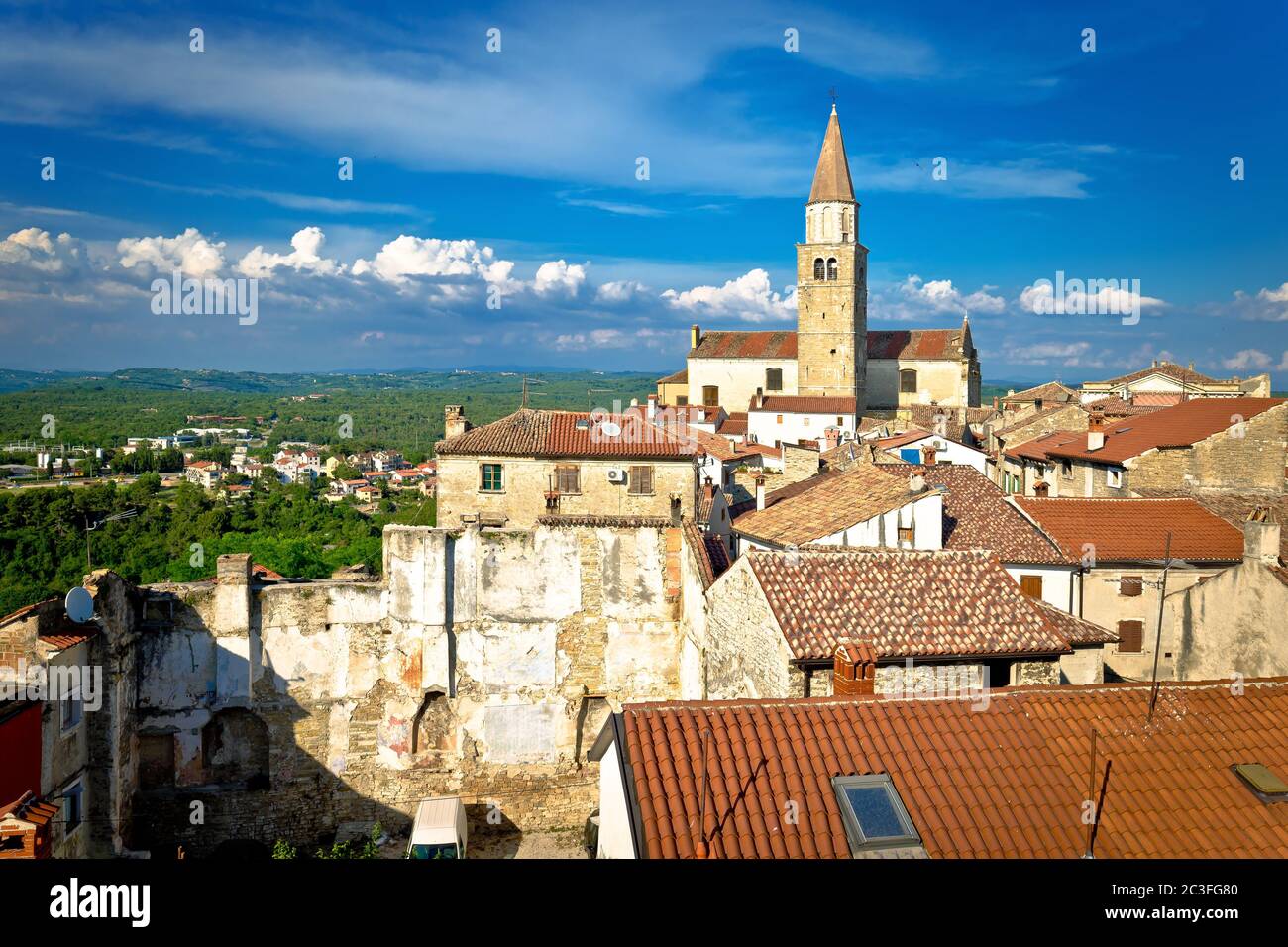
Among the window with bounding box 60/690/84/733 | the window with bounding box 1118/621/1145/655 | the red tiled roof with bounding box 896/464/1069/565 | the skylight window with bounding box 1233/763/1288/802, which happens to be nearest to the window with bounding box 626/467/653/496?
the red tiled roof with bounding box 896/464/1069/565

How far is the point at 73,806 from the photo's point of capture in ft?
50.8

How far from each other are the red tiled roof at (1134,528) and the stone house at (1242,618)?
3.80 metres

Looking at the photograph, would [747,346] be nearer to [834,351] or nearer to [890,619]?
[834,351]

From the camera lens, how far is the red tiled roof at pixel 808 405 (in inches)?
2707

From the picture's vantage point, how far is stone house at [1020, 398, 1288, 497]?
28.1m

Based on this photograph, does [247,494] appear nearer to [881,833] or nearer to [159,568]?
[159,568]

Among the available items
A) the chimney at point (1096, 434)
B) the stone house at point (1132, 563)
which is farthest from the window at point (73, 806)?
the chimney at point (1096, 434)

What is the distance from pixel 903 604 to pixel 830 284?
70474 millimetres

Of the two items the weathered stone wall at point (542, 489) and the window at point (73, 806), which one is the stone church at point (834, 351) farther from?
the window at point (73, 806)

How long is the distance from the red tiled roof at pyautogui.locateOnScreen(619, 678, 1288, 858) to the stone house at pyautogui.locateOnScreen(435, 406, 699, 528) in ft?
63.6

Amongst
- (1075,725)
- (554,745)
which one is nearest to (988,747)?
(1075,725)

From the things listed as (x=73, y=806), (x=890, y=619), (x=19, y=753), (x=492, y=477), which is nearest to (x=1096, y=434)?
(x=492, y=477)

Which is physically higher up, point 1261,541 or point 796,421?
point 796,421

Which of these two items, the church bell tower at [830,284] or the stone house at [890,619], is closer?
the stone house at [890,619]
